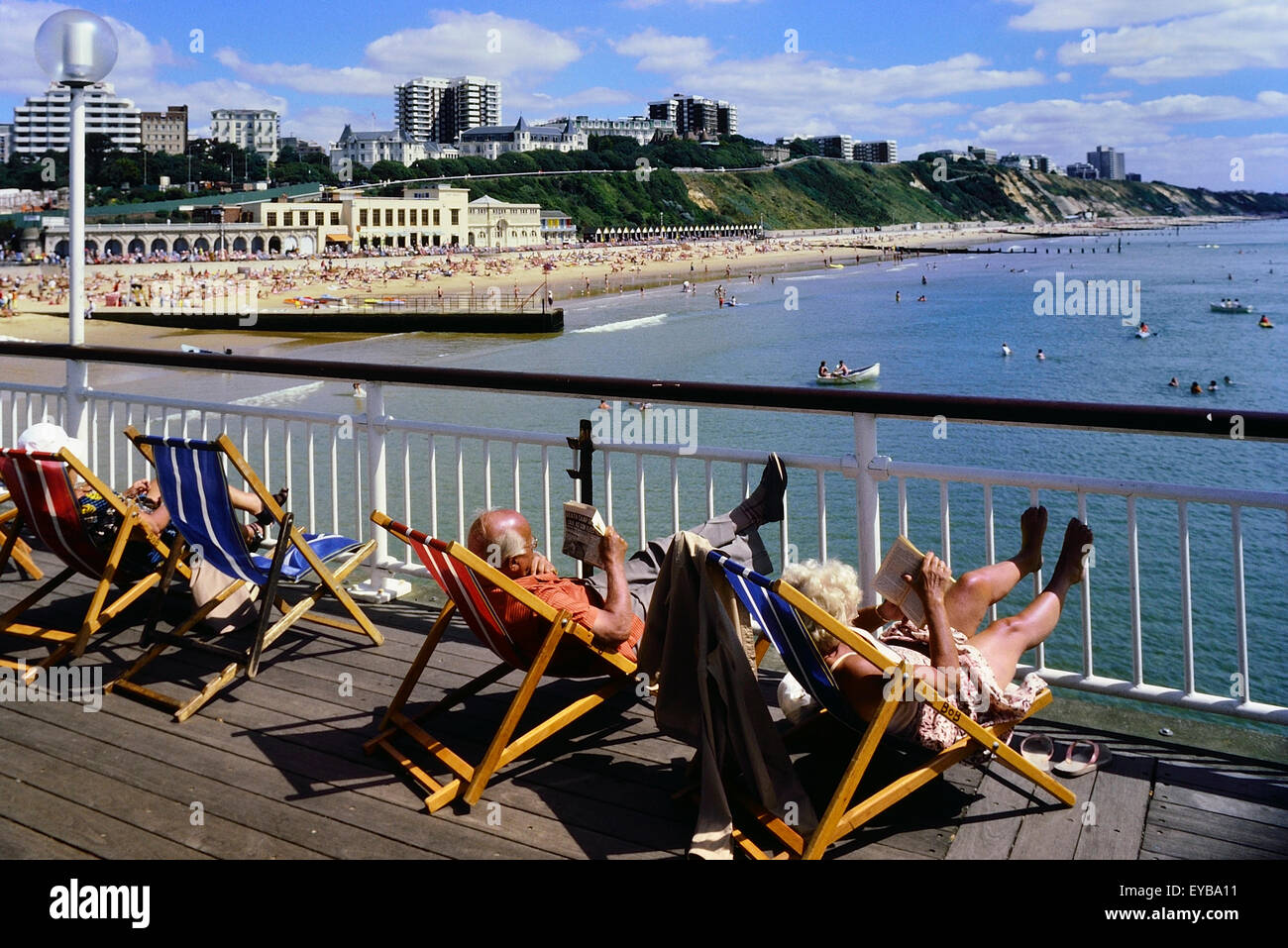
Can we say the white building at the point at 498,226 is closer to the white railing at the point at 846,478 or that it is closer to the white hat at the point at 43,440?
the white railing at the point at 846,478

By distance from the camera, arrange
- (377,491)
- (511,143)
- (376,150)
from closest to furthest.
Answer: (377,491)
(376,150)
(511,143)

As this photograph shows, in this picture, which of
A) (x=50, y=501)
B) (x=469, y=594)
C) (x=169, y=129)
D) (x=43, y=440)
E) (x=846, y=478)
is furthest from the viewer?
(x=169, y=129)

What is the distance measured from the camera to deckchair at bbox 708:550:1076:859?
279 cm

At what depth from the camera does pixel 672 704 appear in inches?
125

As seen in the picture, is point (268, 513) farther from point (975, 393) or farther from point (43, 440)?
point (975, 393)

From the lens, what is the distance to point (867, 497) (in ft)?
13.5

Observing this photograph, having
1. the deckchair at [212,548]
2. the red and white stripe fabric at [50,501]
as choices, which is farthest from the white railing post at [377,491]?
the red and white stripe fabric at [50,501]

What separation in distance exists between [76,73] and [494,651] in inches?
196

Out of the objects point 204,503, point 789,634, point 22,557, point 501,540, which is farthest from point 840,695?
point 22,557

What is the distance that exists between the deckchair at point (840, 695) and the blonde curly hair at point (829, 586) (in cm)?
11

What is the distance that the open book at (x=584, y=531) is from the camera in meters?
3.38
